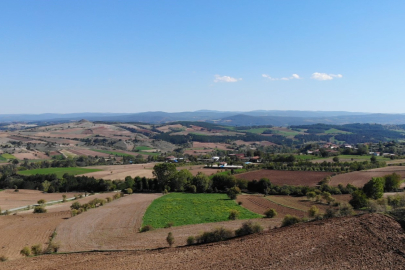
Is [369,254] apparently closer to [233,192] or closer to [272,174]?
[233,192]

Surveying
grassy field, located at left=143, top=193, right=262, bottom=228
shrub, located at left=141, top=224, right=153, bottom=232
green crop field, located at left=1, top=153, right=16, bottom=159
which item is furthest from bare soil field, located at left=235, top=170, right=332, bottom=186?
green crop field, located at left=1, top=153, right=16, bottom=159

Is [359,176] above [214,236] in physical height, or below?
below

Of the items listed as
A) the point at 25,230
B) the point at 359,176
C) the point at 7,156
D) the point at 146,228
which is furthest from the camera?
the point at 7,156

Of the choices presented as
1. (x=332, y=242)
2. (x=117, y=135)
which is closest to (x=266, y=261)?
(x=332, y=242)

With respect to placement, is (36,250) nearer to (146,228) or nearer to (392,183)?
(146,228)

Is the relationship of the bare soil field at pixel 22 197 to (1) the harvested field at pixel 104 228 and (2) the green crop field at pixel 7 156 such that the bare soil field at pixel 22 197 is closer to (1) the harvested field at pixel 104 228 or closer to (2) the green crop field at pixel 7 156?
(1) the harvested field at pixel 104 228

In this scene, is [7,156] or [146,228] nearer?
[146,228]

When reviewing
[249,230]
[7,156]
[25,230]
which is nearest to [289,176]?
[249,230]
